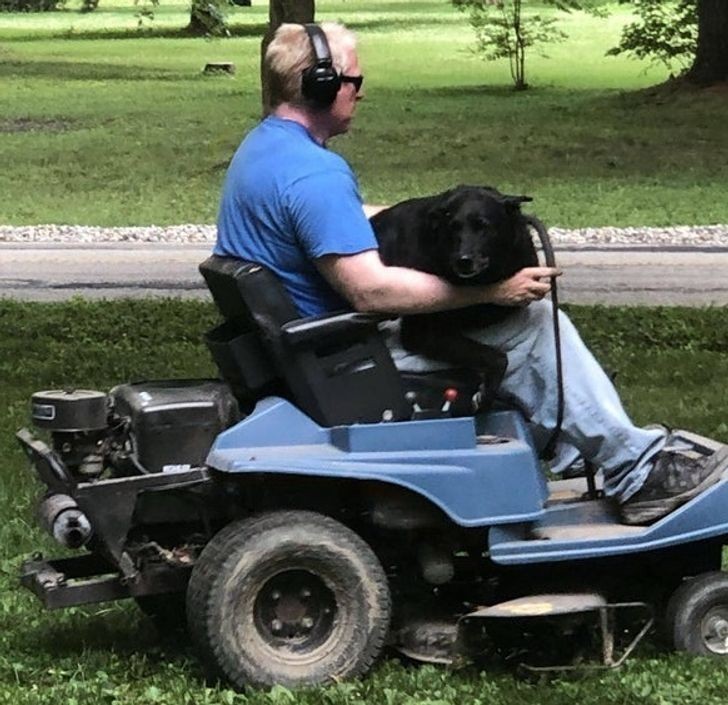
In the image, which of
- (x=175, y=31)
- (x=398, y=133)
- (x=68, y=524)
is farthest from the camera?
(x=175, y=31)

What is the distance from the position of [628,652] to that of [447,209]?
1.28 meters

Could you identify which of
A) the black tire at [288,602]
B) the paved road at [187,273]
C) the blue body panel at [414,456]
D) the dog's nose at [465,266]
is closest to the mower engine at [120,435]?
the blue body panel at [414,456]

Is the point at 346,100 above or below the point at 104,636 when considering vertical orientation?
above

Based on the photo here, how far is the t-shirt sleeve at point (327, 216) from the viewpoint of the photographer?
426cm

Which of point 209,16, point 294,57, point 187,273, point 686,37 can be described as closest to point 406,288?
point 294,57

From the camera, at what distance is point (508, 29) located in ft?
117

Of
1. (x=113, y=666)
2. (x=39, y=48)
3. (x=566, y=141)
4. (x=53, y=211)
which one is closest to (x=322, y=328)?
(x=113, y=666)

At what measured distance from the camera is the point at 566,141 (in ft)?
80.1

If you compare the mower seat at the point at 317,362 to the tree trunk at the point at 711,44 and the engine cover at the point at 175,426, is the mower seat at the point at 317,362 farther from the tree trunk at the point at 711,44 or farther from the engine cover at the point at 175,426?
the tree trunk at the point at 711,44

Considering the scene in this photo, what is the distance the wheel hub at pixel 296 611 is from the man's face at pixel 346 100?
4.01 feet

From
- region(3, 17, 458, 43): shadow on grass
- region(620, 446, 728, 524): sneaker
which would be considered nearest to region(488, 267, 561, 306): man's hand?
region(620, 446, 728, 524): sneaker

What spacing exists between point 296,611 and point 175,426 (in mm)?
586

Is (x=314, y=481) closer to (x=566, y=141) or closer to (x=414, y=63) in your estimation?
(x=566, y=141)

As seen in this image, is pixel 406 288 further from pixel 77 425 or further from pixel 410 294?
pixel 77 425
